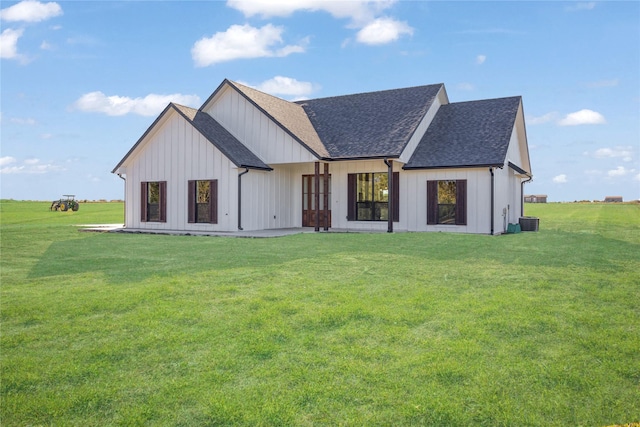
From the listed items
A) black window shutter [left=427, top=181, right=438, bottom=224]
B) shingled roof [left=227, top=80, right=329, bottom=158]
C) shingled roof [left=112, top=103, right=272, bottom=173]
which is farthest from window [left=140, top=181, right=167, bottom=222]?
black window shutter [left=427, top=181, right=438, bottom=224]

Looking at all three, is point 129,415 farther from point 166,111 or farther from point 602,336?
point 166,111

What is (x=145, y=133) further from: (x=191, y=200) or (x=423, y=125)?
(x=423, y=125)

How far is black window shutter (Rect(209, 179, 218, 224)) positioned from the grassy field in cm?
886

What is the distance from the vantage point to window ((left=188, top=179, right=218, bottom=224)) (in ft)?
59.3

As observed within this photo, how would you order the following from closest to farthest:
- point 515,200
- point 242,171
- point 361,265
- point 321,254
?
point 361,265, point 321,254, point 242,171, point 515,200

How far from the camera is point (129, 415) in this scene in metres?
3.46

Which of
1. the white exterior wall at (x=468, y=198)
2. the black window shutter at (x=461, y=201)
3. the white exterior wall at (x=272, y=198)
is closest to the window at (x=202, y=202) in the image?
the white exterior wall at (x=272, y=198)

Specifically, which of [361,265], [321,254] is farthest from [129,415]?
[321,254]

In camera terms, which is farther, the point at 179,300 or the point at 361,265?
the point at 361,265

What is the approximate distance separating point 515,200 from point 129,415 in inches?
834

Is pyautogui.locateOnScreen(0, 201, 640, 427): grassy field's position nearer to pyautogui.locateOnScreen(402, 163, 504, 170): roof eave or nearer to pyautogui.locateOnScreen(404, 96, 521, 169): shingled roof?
pyautogui.locateOnScreen(402, 163, 504, 170): roof eave

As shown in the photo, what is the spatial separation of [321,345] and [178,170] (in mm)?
15441

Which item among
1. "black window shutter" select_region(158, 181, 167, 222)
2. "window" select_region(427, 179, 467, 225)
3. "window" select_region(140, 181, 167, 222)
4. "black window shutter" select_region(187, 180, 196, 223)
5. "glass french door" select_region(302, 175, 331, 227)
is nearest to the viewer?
"window" select_region(427, 179, 467, 225)

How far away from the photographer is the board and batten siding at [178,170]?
701 inches
